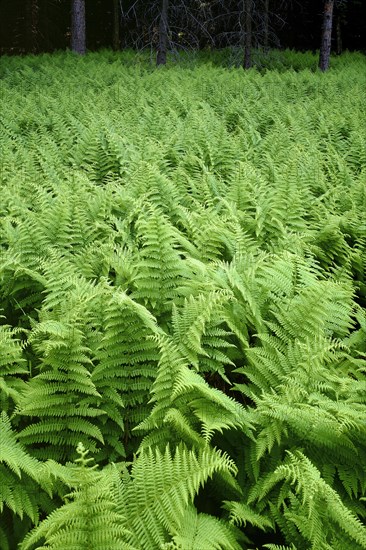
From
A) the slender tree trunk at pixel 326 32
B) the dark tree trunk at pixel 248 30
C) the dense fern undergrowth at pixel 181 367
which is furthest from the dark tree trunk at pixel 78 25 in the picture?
the dense fern undergrowth at pixel 181 367

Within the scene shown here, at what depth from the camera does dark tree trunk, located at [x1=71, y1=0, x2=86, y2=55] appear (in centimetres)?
1739

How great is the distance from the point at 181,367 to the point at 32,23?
1123 inches

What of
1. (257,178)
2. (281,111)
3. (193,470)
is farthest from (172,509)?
(281,111)

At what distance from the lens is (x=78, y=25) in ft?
58.0

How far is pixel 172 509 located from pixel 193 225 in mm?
2842

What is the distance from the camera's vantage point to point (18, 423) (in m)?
2.89

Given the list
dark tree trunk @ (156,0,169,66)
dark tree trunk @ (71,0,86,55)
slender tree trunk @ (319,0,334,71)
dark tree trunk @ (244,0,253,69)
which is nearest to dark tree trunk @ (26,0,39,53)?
dark tree trunk @ (71,0,86,55)

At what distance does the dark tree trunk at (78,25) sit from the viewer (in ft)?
57.1

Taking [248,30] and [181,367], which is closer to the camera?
[181,367]

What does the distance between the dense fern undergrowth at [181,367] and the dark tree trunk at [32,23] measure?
2359 centimetres

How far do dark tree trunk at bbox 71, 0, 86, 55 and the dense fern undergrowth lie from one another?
1342cm

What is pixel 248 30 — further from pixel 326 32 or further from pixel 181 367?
pixel 181 367

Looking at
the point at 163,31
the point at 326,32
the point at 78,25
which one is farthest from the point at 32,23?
the point at 326,32

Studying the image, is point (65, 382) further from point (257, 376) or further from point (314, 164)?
point (314, 164)
